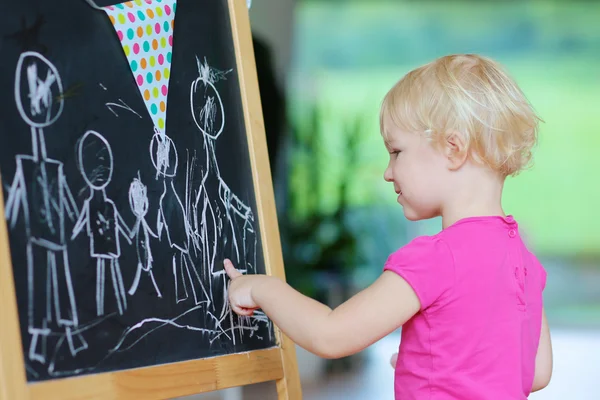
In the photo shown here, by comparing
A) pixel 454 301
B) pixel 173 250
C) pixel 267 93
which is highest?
pixel 267 93

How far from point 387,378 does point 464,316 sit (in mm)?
3197

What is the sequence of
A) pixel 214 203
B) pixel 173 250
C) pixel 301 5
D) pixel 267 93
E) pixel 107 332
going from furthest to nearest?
pixel 301 5 → pixel 267 93 → pixel 214 203 → pixel 173 250 → pixel 107 332

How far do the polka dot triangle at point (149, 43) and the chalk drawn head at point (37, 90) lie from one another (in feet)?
0.58

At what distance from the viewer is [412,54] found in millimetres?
5547

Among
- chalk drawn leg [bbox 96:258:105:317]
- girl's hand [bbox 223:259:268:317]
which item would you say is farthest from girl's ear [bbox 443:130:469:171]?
chalk drawn leg [bbox 96:258:105:317]

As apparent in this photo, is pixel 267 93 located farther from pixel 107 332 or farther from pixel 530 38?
pixel 107 332

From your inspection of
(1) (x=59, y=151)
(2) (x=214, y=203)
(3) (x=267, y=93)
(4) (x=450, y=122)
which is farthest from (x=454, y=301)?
(3) (x=267, y=93)

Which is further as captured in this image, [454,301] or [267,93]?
[267,93]

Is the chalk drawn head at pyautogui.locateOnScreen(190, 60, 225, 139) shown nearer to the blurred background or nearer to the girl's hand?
the girl's hand

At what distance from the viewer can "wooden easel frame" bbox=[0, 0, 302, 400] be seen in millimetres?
902

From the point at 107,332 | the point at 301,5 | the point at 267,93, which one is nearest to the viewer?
the point at 107,332

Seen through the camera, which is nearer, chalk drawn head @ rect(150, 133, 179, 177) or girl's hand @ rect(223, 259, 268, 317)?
chalk drawn head @ rect(150, 133, 179, 177)

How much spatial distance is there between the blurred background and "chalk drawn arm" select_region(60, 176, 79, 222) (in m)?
3.97

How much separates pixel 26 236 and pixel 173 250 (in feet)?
1.04
